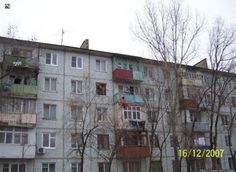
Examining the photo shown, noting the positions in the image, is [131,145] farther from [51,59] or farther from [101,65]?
[51,59]

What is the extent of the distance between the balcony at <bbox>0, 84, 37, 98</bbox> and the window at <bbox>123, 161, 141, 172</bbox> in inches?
449

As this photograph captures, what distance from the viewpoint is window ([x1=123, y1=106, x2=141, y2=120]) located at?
1239 inches

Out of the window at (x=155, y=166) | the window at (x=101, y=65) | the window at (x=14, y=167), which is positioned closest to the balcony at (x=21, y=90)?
the window at (x=14, y=167)

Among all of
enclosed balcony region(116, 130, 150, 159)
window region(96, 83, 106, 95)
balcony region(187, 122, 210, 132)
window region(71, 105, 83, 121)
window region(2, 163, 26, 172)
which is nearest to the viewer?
window region(2, 163, 26, 172)

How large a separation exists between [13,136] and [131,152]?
11.2m

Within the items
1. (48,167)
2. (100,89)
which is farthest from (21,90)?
(100,89)

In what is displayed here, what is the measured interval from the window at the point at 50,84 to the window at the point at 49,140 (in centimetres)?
457

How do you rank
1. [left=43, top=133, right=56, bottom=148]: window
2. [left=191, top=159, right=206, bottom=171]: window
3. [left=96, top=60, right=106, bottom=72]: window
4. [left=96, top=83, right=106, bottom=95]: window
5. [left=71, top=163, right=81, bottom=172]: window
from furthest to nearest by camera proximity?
[left=191, top=159, right=206, bottom=171]: window
[left=96, top=60, right=106, bottom=72]: window
[left=96, top=83, right=106, bottom=95]: window
[left=71, top=163, right=81, bottom=172]: window
[left=43, top=133, right=56, bottom=148]: window

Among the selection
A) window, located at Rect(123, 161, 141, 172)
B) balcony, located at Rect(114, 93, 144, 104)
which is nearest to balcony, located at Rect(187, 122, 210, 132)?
balcony, located at Rect(114, 93, 144, 104)

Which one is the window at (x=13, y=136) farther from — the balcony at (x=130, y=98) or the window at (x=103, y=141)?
the balcony at (x=130, y=98)

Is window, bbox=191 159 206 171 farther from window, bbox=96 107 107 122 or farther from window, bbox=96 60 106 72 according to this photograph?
window, bbox=96 60 106 72

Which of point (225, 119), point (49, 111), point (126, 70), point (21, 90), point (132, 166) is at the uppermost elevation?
point (126, 70)

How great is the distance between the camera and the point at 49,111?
1174 inches

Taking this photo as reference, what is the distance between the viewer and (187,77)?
36125 mm
